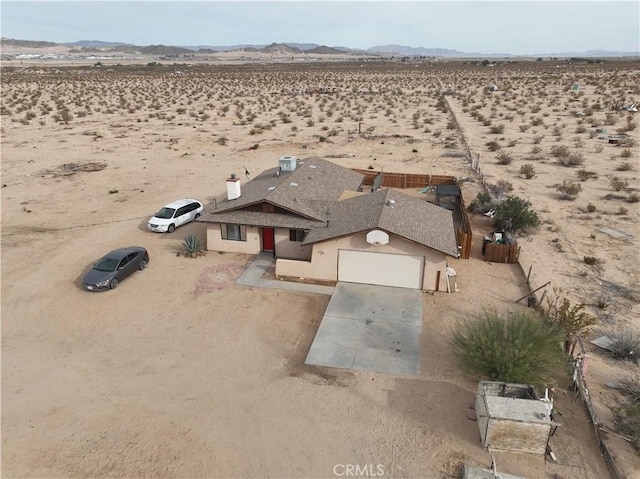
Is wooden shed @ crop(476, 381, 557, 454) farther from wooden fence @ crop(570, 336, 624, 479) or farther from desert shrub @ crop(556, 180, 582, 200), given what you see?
desert shrub @ crop(556, 180, 582, 200)

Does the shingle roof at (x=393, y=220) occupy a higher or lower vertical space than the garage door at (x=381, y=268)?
higher

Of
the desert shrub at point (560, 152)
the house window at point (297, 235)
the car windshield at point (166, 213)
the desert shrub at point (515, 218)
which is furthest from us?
the desert shrub at point (560, 152)

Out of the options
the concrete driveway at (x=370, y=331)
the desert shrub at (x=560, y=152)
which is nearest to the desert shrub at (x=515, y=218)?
the concrete driveway at (x=370, y=331)

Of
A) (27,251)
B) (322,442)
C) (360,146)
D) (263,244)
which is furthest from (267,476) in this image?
(360,146)

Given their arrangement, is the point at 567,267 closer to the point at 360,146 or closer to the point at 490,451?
the point at 490,451

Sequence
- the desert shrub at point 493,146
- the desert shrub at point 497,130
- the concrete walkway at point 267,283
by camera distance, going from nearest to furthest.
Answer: the concrete walkway at point 267,283 → the desert shrub at point 493,146 → the desert shrub at point 497,130

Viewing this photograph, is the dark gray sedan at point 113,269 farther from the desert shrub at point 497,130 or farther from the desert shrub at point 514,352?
the desert shrub at point 497,130
